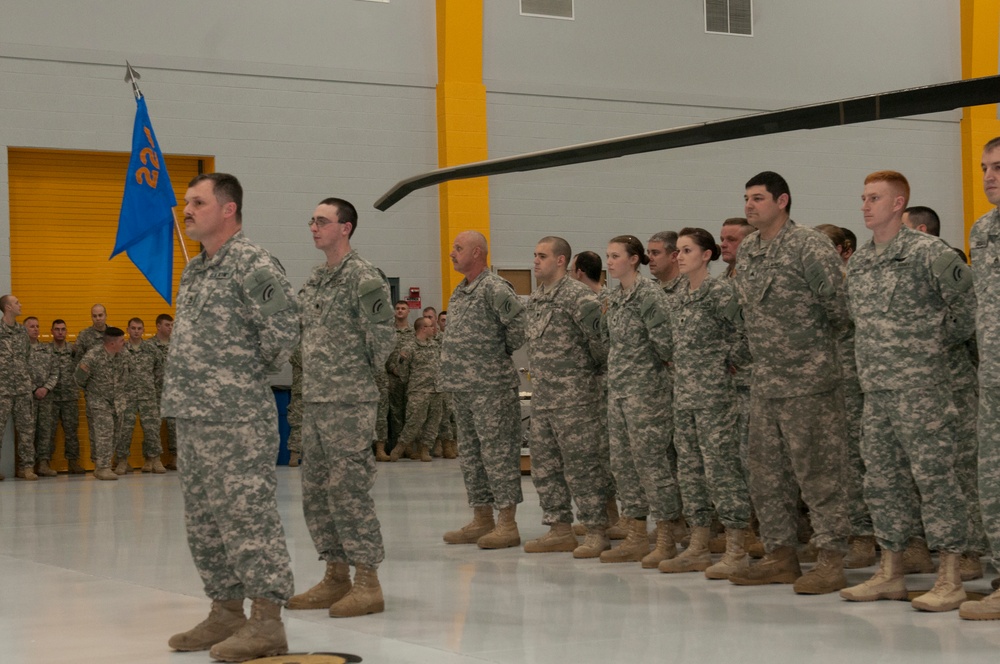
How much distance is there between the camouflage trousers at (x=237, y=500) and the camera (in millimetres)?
4090

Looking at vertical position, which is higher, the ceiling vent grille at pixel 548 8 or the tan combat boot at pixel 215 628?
the ceiling vent grille at pixel 548 8

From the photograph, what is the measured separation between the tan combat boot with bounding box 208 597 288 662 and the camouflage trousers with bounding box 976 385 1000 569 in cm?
268

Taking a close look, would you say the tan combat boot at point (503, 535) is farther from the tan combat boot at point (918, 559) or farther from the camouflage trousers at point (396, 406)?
the camouflage trousers at point (396, 406)

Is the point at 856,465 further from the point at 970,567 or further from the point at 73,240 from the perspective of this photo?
the point at 73,240

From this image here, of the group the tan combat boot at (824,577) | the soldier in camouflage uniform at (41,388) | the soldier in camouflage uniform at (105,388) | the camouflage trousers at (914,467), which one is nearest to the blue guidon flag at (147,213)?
the soldier in camouflage uniform at (105,388)

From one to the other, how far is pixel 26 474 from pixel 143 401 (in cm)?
147

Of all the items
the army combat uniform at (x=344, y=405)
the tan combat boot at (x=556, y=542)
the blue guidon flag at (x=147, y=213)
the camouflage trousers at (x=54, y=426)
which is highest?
the blue guidon flag at (x=147, y=213)

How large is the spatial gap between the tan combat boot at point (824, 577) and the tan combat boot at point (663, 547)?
963 millimetres

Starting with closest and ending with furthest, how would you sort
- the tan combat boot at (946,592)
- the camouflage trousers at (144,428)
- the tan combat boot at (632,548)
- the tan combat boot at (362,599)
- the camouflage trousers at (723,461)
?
the tan combat boot at (946,592) → the tan combat boot at (362,599) → the camouflage trousers at (723,461) → the tan combat boot at (632,548) → the camouflage trousers at (144,428)

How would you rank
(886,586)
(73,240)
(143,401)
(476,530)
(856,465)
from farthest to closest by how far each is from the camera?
1. (73,240)
2. (143,401)
3. (476,530)
4. (856,465)
5. (886,586)

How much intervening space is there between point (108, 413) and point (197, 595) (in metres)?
7.94

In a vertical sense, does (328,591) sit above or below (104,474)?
above

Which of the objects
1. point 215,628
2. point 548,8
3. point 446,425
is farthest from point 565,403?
point 548,8

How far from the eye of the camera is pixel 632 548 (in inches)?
247
